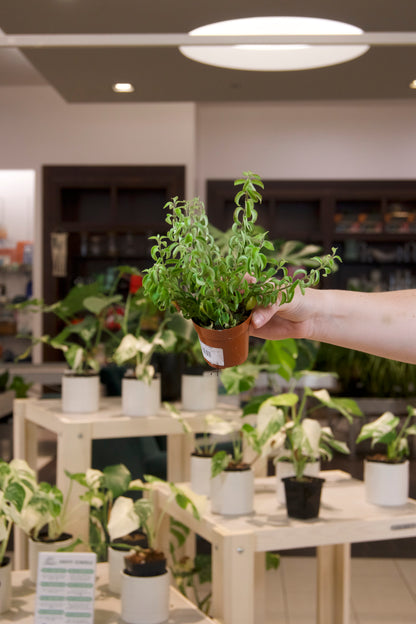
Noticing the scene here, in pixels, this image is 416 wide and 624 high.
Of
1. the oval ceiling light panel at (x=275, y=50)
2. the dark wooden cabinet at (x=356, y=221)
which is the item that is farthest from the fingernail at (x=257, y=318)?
the dark wooden cabinet at (x=356, y=221)

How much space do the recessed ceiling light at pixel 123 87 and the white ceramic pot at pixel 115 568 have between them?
6.50 ft

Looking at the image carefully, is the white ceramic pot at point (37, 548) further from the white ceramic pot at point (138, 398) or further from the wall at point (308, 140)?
the wall at point (308, 140)

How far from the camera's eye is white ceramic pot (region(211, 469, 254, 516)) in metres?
1.95

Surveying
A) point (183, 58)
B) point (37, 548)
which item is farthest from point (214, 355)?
point (183, 58)

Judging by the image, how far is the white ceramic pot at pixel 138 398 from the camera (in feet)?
7.72

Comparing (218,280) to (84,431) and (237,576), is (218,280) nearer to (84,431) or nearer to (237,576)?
(237,576)

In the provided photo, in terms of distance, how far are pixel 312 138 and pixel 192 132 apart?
5.07ft

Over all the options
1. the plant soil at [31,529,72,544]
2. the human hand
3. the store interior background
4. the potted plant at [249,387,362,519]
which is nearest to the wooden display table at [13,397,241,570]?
the plant soil at [31,529,72,544]

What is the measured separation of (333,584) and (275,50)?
6.95 ft

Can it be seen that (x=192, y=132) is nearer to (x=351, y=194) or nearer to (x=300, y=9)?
(x=351, y=194)

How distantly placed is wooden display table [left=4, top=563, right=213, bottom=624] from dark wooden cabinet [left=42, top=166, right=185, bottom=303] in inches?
247

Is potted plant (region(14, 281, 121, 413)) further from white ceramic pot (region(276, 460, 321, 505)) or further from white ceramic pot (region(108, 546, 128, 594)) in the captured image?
white ceramic pot (region(276, 460, 321, 505))

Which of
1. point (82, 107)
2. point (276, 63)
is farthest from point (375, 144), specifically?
point (276, 63)

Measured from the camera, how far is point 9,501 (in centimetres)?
181
